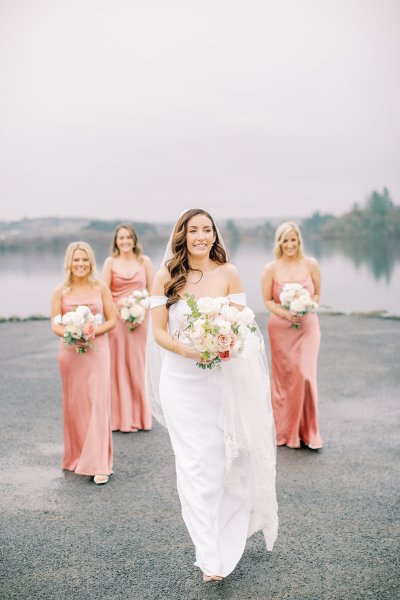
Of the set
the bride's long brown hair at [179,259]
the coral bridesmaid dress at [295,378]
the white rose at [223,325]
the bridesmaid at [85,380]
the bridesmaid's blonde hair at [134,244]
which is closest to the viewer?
the white rose at [223,325]

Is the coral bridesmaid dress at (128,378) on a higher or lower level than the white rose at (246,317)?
lower

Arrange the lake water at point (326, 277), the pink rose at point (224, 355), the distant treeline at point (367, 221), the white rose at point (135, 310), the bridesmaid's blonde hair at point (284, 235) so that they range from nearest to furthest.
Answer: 1. the pink rose at point (224, 355)
2. the bridesmaid's blonde hair at point (284, 235)
3. the white rose at point (135, 310)
4. the lake water at point (326, 277)
5. the distant treeline at point (367, 221)

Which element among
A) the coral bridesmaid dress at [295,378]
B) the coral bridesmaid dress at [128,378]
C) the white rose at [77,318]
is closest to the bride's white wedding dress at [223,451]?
the white rose at [77,318]

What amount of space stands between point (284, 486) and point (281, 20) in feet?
79.8

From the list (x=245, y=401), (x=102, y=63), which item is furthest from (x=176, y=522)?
(x=102, y=63)

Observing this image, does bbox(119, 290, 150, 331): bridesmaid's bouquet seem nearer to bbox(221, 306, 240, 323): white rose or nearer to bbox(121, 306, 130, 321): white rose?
bbox(121, 306, 130, 321): white rose

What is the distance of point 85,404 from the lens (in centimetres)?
662

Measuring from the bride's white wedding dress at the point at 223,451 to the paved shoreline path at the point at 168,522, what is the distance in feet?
1.14

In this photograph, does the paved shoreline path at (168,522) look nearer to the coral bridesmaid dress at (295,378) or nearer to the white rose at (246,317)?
the coral bridesmaid dress at (295,378)

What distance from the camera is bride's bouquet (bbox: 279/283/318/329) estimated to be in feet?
23.7

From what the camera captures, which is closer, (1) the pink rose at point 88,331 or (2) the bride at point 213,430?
(2) the bride at point 213,430

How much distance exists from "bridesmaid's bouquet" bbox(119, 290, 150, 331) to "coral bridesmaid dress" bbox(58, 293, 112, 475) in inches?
58.2

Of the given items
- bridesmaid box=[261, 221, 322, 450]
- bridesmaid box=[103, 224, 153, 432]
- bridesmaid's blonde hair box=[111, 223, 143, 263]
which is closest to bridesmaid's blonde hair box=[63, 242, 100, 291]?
bridesmaid box=[103, 224, 153, 432]

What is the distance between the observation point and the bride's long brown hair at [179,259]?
14.9 ft
